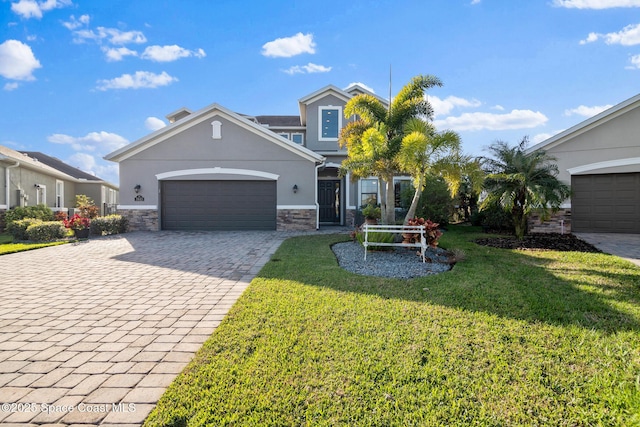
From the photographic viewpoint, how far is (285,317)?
3.72 meters

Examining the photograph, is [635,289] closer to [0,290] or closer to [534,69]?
[534,69]

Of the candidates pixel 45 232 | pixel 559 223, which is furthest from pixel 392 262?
pixel 45 232

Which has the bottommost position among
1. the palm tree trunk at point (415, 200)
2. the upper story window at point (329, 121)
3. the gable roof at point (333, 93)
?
the palm tree trunk at point (415, 200)

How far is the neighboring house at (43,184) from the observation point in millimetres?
14414

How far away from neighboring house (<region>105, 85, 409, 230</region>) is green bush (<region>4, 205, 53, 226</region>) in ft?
16.2

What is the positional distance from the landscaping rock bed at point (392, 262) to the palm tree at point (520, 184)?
3364mm

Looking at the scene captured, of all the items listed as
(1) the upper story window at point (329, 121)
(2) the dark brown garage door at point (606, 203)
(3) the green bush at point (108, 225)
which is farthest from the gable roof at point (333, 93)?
(3) the green bush at point (108, 225)

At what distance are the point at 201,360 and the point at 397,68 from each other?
10.3 m

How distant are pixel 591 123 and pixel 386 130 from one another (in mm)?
8982

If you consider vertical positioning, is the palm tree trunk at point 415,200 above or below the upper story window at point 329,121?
below

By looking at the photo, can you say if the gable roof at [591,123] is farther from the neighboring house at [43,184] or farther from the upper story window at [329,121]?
the neighboring house at [43,184]

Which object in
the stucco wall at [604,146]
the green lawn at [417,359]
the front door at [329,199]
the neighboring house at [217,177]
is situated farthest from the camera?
the front door at [329,199]

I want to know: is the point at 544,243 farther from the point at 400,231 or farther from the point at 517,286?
Answer: the point at 517,286

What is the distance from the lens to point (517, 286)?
507 centimetres
